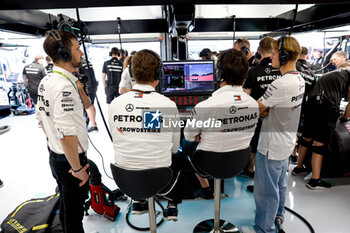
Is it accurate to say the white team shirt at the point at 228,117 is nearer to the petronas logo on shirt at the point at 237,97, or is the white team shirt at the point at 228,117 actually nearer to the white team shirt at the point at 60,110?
the petronas logo on shirt at the point at 237,97

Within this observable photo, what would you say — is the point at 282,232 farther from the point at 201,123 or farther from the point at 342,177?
the point at 342,177

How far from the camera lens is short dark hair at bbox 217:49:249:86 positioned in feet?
4.77

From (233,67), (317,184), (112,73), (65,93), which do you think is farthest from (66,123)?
(112,73)

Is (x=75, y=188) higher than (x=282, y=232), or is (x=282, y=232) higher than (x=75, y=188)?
(x=75, y=188)

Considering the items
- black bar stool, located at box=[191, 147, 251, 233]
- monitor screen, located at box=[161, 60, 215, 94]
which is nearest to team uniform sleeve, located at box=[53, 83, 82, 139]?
black bar stool, located at box=[191, 147, 251, 233]

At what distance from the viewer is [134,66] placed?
134 cm

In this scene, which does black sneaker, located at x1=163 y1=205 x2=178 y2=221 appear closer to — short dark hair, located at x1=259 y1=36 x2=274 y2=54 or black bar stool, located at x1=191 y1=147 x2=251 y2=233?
black bar stool, located at x1=191 y1=147 x2=251 y2=233

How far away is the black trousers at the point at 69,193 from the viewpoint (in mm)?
1515

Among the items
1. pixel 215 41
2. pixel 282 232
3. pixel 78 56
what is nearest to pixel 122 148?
pixel 78 56

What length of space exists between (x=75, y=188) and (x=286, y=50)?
181 cm

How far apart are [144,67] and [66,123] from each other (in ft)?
1.94

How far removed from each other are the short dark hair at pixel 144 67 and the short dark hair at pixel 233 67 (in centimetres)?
47

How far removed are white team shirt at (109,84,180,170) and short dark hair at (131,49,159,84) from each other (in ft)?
0.16

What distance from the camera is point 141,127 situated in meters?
1.28
